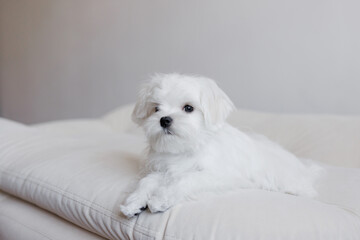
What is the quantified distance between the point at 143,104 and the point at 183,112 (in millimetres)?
182

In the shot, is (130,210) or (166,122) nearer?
(130,210)

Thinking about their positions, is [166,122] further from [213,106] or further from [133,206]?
[133,206]

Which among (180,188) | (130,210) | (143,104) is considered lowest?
(130,210)

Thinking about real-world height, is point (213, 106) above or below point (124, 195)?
above

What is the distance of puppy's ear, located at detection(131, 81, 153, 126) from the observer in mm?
1430

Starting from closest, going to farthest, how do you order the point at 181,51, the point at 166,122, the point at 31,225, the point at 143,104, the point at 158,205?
the point at 158,205, the point at 166,122, the point at 143,104, the point at 31,225, the point at 181,51

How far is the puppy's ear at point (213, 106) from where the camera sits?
1.32 metres

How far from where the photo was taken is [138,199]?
3.92 feet

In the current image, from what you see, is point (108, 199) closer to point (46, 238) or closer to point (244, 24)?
point (46, 238)

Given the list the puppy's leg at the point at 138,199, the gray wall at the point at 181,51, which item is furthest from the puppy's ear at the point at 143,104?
the gray wall at the point at 181,51

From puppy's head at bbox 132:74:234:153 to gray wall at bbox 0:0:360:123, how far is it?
131 cm

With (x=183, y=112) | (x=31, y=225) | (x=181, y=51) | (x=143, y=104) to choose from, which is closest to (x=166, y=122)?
(x=183, y=112)

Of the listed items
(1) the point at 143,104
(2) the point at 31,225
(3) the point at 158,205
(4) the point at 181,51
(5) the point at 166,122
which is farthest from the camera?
(4) the point at 181,51

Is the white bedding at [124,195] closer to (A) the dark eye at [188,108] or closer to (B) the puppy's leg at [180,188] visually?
(B) the puppy's leg at [180,188]
